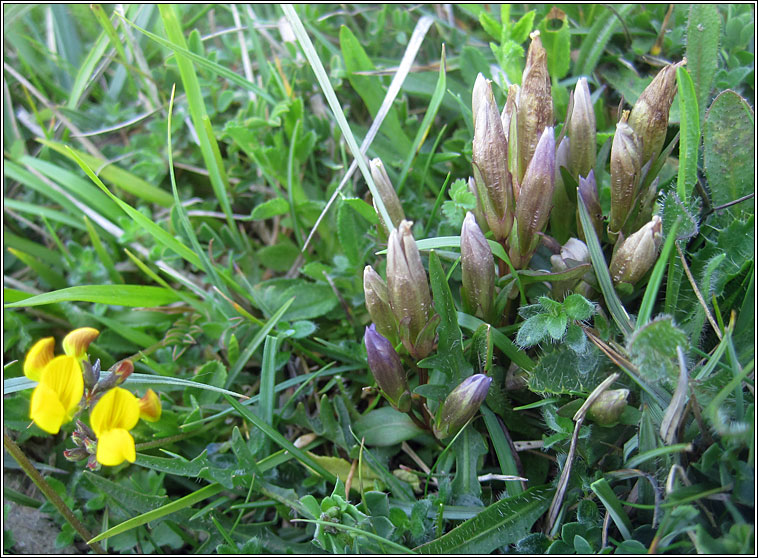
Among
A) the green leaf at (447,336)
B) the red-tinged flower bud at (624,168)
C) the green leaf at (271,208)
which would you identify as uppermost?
the red-tinged flower bud at (624,168)

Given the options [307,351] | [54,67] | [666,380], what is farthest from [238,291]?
[54,67]

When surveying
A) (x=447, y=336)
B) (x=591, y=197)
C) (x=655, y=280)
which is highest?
(x=591, y=197)

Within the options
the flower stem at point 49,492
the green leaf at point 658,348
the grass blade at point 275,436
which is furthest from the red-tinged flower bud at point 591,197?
the flower stem at point 49,492

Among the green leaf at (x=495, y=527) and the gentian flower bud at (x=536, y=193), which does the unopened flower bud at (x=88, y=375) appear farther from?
the gentian flower bud at (x=536, y=193)

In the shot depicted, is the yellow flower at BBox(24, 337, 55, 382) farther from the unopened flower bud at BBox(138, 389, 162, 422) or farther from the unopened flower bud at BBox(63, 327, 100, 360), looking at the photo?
the unopened flower bud at BBox(138, 389, 162, 422)

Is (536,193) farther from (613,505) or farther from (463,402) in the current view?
(613,505)

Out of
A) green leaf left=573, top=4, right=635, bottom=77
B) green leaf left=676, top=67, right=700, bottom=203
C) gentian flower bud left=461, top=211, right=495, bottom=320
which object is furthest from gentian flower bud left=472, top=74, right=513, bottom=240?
green leaf left=573, top=4, right=635, bottom=77

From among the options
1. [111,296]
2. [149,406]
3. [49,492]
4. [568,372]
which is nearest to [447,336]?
[568,372]
